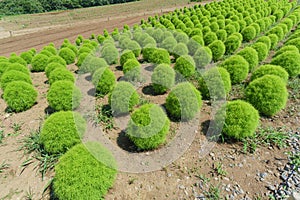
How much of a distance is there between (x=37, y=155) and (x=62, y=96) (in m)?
2.26

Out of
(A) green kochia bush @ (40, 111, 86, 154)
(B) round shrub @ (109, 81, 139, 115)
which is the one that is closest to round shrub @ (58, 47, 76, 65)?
(B) round shrub @ (109, 81, 139, 115)

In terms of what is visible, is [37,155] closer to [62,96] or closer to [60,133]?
[60,133]

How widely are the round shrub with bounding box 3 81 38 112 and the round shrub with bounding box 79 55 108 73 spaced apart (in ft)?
9.74

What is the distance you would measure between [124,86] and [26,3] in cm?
6461

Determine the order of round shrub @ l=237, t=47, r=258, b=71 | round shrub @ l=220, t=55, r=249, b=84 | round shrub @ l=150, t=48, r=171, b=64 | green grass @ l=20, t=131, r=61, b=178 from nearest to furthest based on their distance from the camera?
green grass @ l=20, t=131, r=61, b=178 → round shrub @ l=220, t=55, r=249, b=84 → round shrub @ l=237, t=47, r=258, b=71 → round shrub @ l=150, t=48, r=171, b=64

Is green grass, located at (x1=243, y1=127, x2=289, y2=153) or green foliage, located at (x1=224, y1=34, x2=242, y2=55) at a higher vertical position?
green foliage, located at (x1=224, y1=34, x2=242, y2=55)

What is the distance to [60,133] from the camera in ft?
18.0

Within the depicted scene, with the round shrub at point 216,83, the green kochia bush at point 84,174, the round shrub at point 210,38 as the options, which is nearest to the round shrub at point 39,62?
the round shrub at point 216,83

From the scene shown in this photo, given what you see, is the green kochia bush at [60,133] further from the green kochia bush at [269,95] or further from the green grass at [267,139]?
the green kochia bush at [269,95]

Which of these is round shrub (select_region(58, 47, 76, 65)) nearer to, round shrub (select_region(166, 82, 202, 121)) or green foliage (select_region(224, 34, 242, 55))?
round shrub (select_region(166, 82, 202, 121))

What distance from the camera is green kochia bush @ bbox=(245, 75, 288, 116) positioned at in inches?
261

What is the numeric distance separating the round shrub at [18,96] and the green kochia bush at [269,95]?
8438 millimetres

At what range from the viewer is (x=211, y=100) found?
26.2 ft

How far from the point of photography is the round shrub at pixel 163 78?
8.30 metres
